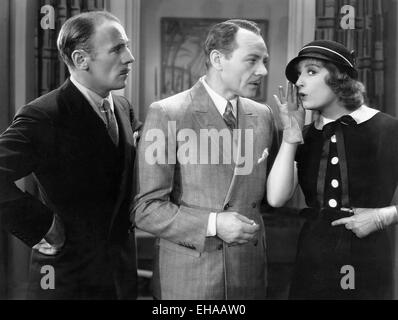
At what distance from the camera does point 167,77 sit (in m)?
1.40

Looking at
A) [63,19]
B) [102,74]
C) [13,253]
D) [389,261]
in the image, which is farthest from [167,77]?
[389,261]

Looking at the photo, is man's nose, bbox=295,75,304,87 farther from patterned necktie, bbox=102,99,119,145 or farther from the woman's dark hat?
Result: patterned necktie, bbox=102,99,119,145

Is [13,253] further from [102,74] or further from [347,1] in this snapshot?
[347,1]

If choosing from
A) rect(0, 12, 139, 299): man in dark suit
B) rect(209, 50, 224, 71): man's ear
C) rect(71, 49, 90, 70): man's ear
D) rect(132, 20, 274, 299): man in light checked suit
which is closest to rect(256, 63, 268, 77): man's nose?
rect(132, 20, 274, 299): man in light checked suit

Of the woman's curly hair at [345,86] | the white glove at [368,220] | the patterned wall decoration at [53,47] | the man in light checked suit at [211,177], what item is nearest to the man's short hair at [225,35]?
the man in light checked suit at [211,177]

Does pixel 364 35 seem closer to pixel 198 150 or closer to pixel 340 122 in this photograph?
pixel 340 122

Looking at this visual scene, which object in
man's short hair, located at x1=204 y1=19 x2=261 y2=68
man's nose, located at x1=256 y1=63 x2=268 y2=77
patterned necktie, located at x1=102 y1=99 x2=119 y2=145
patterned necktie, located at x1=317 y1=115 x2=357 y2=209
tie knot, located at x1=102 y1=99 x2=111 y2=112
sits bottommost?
patterned necktie, located at x1=317 y1=115 x2=357 y2=209

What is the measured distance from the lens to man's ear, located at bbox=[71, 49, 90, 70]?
128 centimetres

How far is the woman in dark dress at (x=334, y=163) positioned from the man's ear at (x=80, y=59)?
552 mm

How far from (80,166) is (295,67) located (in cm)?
69

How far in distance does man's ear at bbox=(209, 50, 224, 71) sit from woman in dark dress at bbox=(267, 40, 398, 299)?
193 millimetres

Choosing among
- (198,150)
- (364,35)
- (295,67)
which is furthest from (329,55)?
(198,150)

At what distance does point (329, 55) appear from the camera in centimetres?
129

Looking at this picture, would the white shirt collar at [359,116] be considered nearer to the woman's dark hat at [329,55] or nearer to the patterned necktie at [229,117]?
the woman's dark hat at [329,55]
